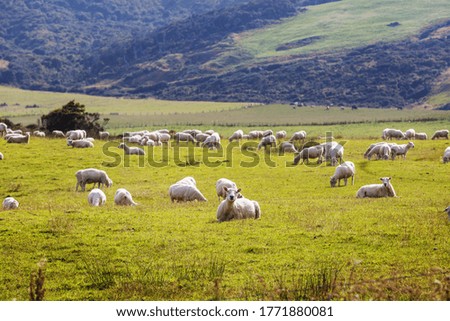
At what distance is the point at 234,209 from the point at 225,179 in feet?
27.1

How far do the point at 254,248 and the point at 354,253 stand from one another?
103 inches

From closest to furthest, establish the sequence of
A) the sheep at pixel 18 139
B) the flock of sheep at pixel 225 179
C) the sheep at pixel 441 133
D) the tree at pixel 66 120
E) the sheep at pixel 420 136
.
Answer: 1. the flock of sheep at pixel 225 179
2. the sheep at pixel 18 139
3. the sheep at pixel 441 133
4. the sheep at pixel 420 136
5. the tree at pixel 66 120

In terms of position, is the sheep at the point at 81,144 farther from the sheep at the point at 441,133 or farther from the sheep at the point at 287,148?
the sheep at the point at 441,133

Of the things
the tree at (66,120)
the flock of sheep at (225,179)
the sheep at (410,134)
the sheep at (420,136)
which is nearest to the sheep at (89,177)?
the flock of sheep at (225,179)

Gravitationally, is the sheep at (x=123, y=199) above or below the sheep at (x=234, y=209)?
below

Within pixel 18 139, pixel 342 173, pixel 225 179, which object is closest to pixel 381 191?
pixel 342 173

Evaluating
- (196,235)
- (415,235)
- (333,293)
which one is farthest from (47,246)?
(415,235)

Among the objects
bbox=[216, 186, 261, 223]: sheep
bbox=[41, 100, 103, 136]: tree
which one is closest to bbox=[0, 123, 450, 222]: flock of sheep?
bbox=[216, 186, 261, 223]: sheep

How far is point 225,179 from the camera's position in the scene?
1221 inches

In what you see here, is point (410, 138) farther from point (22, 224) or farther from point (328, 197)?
point (22, 224)

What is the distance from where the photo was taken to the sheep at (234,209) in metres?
22.5

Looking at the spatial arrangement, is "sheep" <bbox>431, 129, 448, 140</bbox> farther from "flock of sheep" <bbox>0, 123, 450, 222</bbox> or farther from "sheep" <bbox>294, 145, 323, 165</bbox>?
"sheep" <bbox>294, 145, 323, 165</bbox>

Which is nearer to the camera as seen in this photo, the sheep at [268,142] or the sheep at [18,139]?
the sheep at [18,139]

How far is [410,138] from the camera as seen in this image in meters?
67.8
